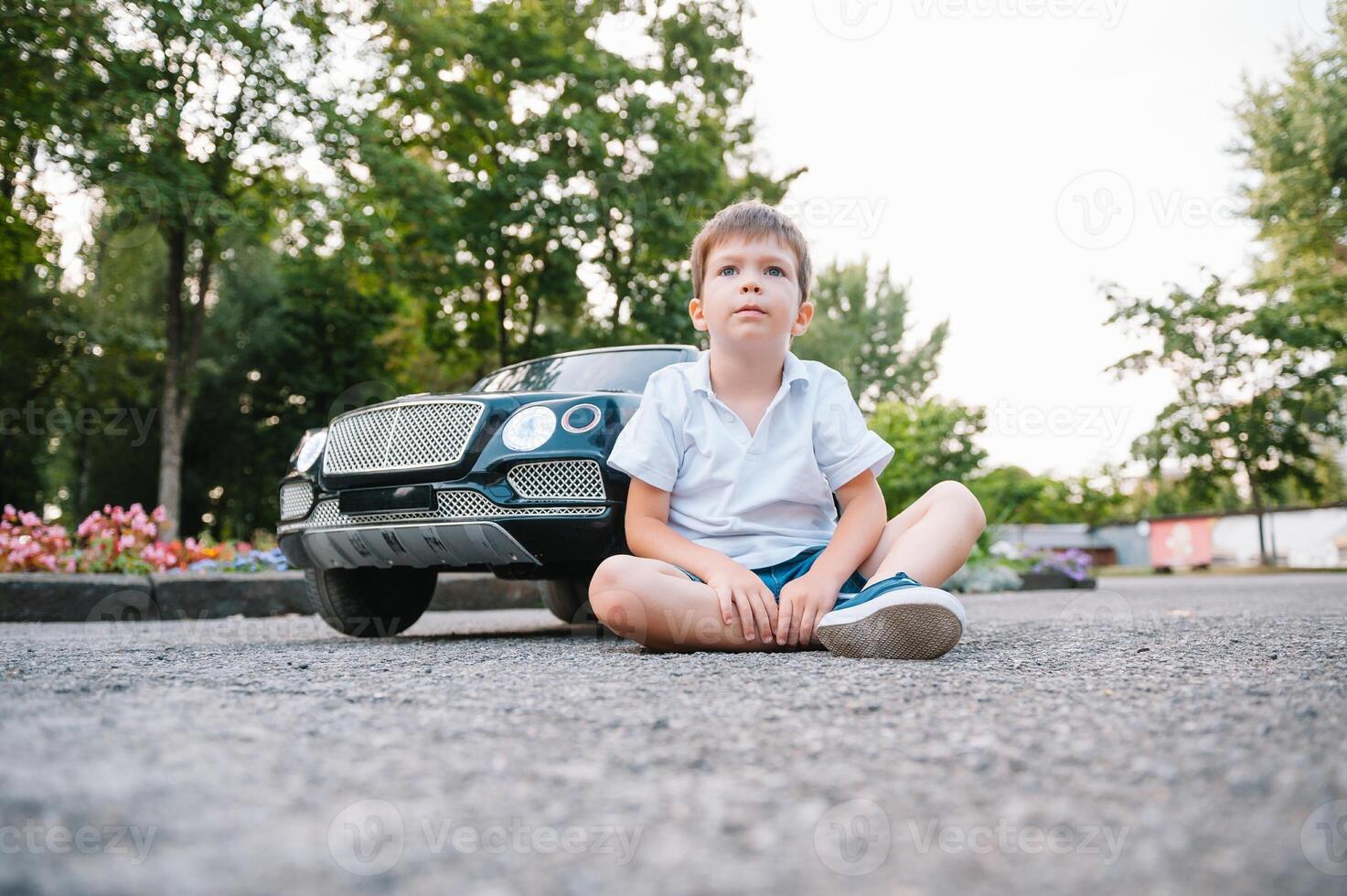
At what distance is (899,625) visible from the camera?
238cm

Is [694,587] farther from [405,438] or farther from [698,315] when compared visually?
[405,438]

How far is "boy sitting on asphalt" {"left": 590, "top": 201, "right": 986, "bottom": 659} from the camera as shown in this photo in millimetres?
2602

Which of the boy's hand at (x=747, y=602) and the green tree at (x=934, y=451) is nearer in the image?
the boy's hand at (x=747, y=602)

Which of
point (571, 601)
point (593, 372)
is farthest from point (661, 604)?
point (571, 601)

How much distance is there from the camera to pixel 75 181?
1228 cm

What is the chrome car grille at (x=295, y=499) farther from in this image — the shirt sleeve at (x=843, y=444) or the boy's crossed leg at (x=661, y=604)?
the shirt sleeve at (x=843, y=444)

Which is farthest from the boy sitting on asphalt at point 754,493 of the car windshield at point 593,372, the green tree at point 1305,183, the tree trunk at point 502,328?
the green tree at point 1305,183

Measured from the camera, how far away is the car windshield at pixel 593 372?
3.97m

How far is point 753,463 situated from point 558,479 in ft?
2.43

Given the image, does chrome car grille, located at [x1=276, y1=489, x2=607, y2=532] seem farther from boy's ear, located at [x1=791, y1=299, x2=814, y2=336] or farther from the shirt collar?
boy's ear, located at [x1=791, y1=299, x2=814, y2=336]

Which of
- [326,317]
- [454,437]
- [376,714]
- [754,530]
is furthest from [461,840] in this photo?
[326,317]

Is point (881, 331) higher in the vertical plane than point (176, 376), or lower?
higher

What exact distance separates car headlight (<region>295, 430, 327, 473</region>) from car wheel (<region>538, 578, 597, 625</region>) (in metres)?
1.74

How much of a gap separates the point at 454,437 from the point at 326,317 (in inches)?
741
